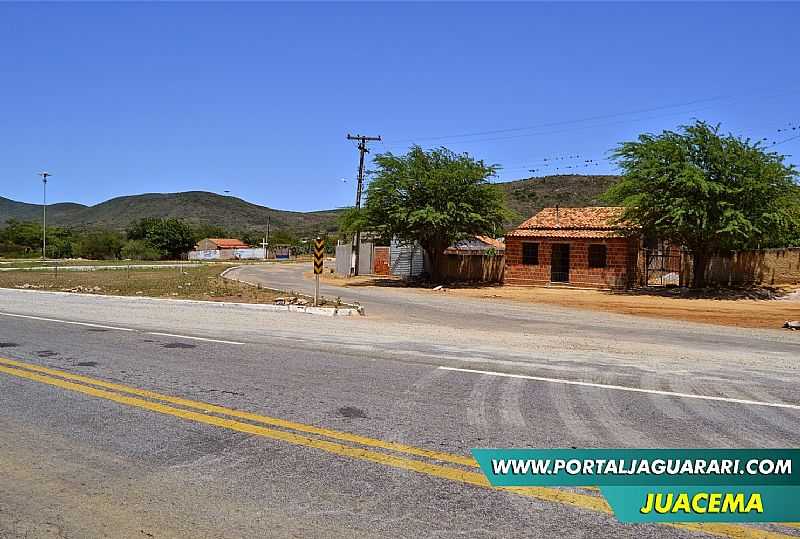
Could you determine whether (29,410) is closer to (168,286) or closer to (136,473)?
(136,473)

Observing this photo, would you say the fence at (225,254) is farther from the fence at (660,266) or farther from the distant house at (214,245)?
the fence at (660,266)

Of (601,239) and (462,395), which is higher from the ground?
(601,239)

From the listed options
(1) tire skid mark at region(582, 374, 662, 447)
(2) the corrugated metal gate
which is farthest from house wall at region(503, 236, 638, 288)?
(1) tire skid mark at region(582, 374, 662, 447)

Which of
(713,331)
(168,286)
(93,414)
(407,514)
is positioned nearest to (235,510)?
(407,514)

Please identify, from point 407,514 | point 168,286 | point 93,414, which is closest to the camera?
point 407,514

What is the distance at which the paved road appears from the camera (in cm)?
416

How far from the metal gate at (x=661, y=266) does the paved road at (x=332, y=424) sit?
2404 cm

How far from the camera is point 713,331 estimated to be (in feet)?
57.0

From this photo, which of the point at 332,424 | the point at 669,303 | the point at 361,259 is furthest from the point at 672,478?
the point at 361,259

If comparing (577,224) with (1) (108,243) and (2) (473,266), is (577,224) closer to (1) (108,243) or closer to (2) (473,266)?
(2) (473,266)

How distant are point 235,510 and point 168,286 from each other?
27360 mm

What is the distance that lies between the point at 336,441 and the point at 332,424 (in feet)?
1.79

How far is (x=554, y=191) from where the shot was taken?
342 ft

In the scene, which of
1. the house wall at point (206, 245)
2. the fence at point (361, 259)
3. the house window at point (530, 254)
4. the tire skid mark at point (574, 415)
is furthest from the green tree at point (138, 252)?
the tire skid mark at point (574, 415)
